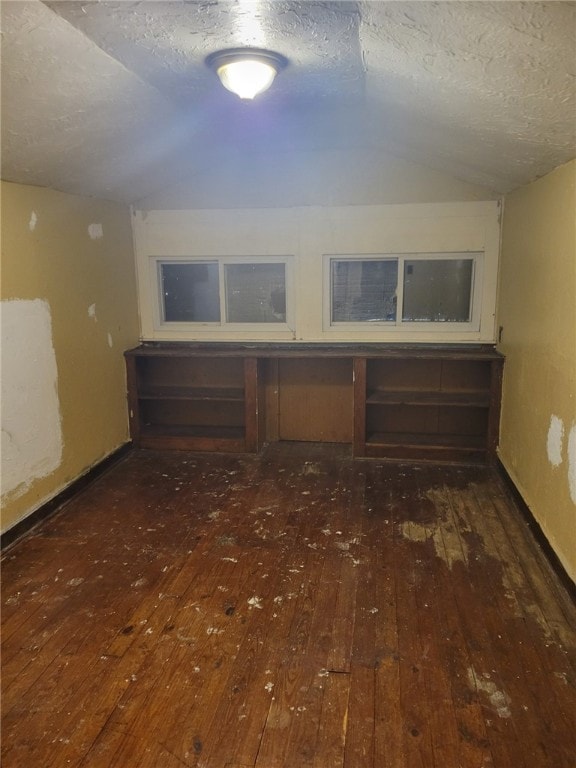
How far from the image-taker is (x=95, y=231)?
12.7ft

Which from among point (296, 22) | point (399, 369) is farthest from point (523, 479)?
point (296, 22)

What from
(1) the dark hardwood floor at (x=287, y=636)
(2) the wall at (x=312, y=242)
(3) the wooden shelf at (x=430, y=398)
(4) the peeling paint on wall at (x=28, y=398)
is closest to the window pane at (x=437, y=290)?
(2) the wall at (x=312, y=242)

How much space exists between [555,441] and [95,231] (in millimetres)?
3385

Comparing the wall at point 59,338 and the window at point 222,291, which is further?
the window at point 222,291

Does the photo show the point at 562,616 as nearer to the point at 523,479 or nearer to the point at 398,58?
the point at 523,479

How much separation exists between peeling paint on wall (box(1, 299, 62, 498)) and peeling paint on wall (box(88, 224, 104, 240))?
0.82m

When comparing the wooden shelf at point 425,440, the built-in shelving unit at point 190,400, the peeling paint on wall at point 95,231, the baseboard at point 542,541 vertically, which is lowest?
the baseboard at point 542,541

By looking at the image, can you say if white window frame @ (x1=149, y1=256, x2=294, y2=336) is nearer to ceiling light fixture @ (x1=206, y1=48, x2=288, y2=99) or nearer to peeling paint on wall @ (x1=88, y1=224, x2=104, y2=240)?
peeling paint on wall @ (x1=88, y1=224, x2=104, y2=240)

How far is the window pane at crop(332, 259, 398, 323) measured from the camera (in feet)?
14.3

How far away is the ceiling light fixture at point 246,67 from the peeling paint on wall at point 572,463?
2068mm

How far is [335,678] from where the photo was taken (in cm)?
198

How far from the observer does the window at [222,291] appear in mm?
4504

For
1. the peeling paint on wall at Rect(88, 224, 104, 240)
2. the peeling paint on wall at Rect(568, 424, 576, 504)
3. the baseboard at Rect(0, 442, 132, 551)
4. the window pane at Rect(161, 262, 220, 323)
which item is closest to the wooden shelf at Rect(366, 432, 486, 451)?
the peeling paint on wall at Rect(568, 424, 576, 504)

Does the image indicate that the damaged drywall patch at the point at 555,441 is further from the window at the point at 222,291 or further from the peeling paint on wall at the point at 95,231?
the peeling paint on wall at the point at 95,231
